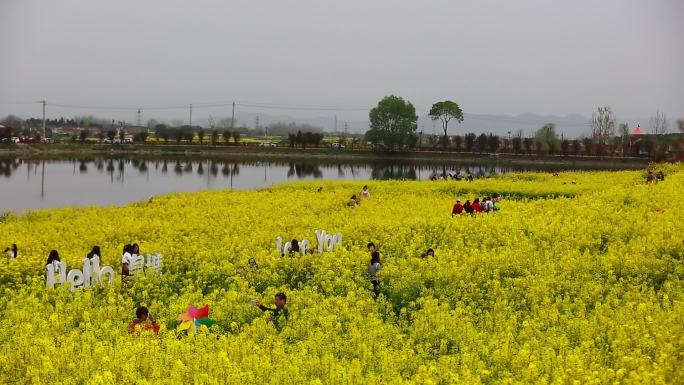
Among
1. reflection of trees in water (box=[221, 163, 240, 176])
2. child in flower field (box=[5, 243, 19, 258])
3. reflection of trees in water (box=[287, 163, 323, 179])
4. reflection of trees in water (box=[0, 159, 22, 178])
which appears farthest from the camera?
reflection of trees in water (box=[221, 163, 240, 176])

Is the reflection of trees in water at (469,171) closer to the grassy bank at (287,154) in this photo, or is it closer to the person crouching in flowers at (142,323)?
the grassy bank at (287,154)

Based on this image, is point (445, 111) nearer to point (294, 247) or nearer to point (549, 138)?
point (549, 138)

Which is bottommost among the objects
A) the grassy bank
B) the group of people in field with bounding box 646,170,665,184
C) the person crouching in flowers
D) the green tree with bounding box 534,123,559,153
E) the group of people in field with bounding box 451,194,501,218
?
the person crouching in flowers

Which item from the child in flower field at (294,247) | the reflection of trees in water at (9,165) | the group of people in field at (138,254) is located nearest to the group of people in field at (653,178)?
the group of people in field at (138,254)

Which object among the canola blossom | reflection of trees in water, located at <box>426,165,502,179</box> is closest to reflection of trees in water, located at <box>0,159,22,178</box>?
the canola blossom

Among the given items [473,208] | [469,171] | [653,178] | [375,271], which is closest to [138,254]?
[375,271]

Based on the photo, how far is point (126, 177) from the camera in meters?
67.2

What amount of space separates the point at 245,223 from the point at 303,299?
11.1 metres

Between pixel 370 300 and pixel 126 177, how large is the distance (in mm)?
59020

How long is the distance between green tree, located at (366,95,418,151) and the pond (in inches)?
499

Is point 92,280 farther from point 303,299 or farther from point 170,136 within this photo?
point 170,136

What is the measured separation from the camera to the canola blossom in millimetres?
8891

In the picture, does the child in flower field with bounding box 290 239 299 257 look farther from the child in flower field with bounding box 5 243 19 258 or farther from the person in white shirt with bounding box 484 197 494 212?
the person in white shirt with bounding box 484 197 494 212

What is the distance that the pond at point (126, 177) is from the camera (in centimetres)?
4841
